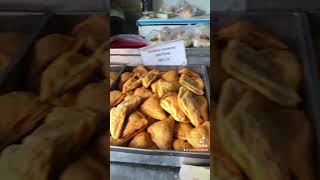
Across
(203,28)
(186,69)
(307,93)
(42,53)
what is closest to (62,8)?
(42,53)

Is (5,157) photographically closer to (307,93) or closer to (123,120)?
(307,93)

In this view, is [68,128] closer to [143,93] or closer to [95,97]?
[95,97]

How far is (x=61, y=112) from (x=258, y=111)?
8.5 inches

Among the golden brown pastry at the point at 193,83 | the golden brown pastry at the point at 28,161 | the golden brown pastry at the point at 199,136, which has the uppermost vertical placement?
the golden brown pastry at the point at 28,161

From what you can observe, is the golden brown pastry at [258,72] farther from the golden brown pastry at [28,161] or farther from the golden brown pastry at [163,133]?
the golden brown pastry at [163,133]

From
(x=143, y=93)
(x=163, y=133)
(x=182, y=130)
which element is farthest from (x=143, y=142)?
(x=143, y=93)

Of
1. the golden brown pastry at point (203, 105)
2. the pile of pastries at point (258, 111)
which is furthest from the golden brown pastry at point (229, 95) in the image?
the golden brown pastry at point (203, 105)

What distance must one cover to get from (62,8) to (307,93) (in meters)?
0.29

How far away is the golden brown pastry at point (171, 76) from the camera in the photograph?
153cm

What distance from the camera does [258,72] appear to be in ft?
1.22

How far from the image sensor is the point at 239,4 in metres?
0.39

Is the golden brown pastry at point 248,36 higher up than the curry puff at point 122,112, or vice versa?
the golden brown pastry at point 248,36

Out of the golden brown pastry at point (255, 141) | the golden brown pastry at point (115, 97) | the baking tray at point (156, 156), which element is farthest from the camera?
the baking tray at point (156, 156)

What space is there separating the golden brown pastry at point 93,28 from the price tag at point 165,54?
3.41ft
